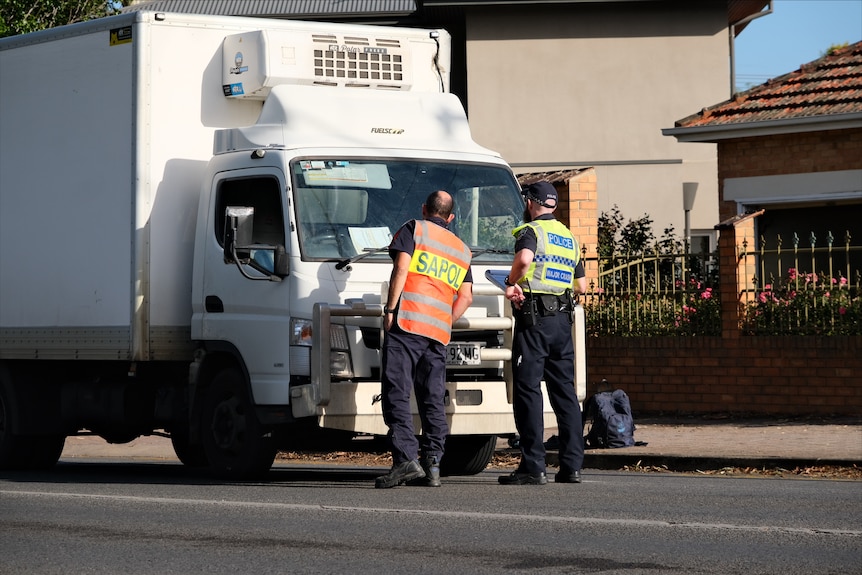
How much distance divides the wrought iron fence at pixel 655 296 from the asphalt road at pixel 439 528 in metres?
5.71

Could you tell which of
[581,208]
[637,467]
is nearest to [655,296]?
[581,208]

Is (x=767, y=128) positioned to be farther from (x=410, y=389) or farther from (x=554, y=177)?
(x=410, y=389)

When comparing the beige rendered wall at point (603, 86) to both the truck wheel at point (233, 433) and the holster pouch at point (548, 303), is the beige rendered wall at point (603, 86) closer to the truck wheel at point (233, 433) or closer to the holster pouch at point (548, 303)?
the truck wheel at point (233, 433)

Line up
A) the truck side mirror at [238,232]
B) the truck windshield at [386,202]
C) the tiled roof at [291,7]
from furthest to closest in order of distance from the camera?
the tiled roof at [291,7]
the truck windshield at [386,202]
the truck side mirror at [238,232]

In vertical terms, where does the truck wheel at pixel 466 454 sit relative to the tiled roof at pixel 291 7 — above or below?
below

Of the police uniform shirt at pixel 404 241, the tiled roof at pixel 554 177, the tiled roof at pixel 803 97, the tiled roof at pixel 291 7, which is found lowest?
the police uniform shirt at pixel 404 241

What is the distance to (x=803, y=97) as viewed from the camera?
19578mm

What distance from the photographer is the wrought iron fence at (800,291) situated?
1578cm

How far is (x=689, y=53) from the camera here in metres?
31.4

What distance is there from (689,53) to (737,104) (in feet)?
37.4

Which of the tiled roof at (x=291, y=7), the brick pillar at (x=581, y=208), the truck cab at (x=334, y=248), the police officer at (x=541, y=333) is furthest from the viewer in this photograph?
the tiled roof at (x=291, y=7)

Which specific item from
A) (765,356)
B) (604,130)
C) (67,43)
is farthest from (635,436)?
(604,130)

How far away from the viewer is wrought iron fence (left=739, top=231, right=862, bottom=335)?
1578cm

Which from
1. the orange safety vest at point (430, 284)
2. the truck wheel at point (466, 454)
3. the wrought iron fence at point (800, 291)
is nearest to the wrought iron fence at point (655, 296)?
the wrought iron fence at point (800, 291)
